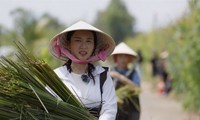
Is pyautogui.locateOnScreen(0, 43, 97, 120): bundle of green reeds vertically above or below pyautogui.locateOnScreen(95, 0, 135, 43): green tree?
below

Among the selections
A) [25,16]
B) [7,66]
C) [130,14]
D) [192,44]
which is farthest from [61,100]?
[130,14]

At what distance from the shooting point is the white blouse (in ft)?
12.0

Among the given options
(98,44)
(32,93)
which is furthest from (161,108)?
(32,93)

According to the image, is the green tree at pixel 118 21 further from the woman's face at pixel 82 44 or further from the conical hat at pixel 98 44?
the woman's face at pixel 82 44

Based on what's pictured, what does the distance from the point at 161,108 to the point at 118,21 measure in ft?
138

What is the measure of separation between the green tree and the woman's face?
165 ft

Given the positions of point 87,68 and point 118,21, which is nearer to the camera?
point 87,68

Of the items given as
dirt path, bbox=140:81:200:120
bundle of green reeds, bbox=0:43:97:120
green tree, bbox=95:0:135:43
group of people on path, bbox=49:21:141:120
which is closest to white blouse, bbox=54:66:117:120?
group of people on path, bbox=49:21:141:120

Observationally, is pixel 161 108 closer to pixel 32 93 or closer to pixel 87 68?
pixel 87 68

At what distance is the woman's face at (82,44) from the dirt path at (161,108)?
23.2 ft

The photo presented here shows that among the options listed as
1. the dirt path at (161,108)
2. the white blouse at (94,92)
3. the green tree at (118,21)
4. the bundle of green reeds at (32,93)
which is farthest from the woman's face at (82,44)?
the green tree at (118,21)

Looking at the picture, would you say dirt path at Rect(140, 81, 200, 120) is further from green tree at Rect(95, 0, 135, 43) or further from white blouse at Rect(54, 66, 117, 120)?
green tree at Rect(95, 0, 135, 43)

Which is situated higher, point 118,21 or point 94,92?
point 118,21

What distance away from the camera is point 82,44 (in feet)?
12.6
